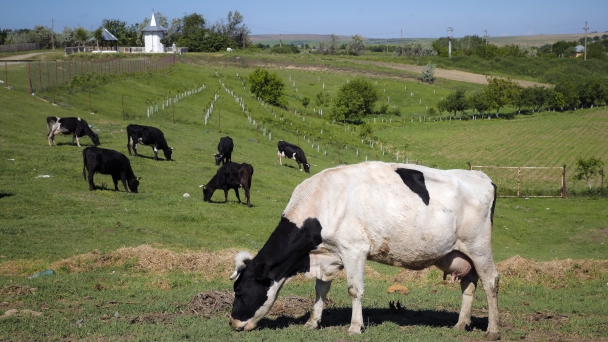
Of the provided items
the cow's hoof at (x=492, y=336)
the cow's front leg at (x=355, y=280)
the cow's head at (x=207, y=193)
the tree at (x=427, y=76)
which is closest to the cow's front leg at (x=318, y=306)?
the cow's front leg at (x=355, y=280)

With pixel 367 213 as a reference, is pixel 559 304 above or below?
below

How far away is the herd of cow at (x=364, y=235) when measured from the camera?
10312 millimetres

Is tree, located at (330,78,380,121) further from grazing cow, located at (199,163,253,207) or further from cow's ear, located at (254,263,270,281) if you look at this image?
cow's ear, located at (254,263,270,281)

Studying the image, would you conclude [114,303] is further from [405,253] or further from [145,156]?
[145,156]

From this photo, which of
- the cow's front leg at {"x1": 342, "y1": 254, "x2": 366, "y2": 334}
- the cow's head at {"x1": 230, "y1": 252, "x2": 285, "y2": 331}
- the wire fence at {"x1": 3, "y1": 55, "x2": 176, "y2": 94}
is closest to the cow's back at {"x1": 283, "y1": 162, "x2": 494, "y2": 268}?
the cow's front leg at {"x1": 342, "y1": 254, "x2": 366, "y2": 334}

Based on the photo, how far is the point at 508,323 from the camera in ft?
37.2

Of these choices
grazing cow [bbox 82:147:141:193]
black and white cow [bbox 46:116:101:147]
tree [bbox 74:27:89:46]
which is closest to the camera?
grazing cow [bbox 82:147:141:193]

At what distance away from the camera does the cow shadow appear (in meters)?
11.0

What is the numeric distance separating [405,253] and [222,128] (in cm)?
4540

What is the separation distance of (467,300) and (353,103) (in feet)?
267

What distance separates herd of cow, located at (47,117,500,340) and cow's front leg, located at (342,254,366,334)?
0.05 ft

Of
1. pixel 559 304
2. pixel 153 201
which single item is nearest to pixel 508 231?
pixel 153 201

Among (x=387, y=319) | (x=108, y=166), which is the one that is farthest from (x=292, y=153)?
(x=387, y=319)

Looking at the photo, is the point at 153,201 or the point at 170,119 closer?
the point at 153,201
